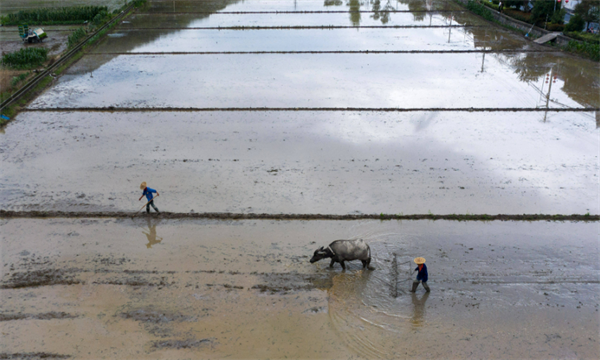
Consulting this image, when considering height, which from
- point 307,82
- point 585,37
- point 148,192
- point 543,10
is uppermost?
point 543,10

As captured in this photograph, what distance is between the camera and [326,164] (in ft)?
42.2

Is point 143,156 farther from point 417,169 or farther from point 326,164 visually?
point 417,169

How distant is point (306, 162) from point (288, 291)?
5198 mm

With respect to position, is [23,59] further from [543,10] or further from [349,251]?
[543,10]

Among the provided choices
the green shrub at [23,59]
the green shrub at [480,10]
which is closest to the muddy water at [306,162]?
the green shrub at [23,59]

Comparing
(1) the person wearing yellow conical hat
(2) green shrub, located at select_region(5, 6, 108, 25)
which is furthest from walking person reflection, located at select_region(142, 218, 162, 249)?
(2) green shrub, located at select_region(5, 6, 108, 25)

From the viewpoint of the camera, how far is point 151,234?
10.1 meters

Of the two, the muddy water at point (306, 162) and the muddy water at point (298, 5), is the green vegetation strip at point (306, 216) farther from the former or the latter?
the muddy water at point (298, 5)

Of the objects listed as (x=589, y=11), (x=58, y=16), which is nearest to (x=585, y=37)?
(x=589, y=11)

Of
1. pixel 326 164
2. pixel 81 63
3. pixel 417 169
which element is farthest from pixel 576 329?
pixel 81 63

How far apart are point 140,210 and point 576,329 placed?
8.91m

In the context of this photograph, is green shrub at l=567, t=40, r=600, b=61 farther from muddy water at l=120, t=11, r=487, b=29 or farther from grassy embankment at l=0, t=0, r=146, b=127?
grassy embankment at l=0, t=0, r=146, b=127

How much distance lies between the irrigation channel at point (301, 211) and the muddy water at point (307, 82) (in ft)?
0.48

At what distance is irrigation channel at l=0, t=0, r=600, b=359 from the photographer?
25.0 feet
